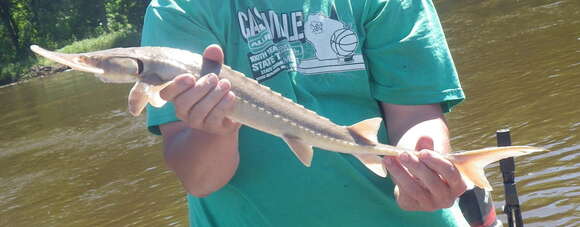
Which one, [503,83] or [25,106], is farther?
[25,106]

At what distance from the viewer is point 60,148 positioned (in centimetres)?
1667

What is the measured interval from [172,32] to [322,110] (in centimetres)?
58

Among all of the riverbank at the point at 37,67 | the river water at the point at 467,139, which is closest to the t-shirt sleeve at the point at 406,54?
the river water at the point at 467,139

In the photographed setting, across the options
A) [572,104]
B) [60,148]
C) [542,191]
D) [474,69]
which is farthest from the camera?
[60,148]

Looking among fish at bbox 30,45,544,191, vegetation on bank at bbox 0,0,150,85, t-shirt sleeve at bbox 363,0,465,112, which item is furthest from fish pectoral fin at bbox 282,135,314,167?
vegetation on bank at bbox 0,0,150,85

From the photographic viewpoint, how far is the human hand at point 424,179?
7.62ft

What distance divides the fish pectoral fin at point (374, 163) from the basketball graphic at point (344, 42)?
1.30 feet

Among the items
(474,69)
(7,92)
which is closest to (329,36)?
(474,69)

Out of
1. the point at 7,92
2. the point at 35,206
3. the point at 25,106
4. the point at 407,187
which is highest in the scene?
the point at 407,187

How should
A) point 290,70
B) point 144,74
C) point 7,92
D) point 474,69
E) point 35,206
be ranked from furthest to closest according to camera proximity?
point 7,92
point 474,69
point 35,206
point 290,70
point 144,74

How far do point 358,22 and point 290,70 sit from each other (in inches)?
12.7

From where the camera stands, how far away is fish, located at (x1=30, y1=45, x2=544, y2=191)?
2.21 meters

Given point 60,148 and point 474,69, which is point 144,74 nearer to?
point 474,69

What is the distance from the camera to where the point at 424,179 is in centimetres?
235
